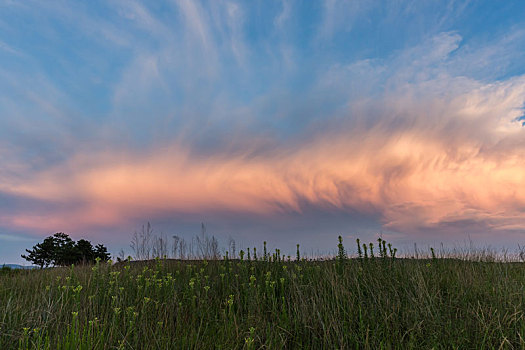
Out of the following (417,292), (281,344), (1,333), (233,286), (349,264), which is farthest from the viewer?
(349,264)

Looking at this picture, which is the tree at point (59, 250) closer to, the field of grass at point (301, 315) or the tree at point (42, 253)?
the tree at point (42, 253)

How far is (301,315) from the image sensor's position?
5340 millimetres

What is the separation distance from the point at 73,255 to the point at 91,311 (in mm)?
13674

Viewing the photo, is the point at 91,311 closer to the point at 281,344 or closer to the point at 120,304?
the point at 120,304

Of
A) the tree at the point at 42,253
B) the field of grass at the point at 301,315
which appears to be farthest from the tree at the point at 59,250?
the field of grass at the point at 301,315

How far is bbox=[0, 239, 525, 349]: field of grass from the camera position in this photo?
4.62 m

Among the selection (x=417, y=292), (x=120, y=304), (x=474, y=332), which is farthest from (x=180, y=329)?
(x=474, y=332)

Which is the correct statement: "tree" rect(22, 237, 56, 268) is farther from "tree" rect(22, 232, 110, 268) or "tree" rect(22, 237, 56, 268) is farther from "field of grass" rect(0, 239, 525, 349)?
"field of grass" rect(0, 239, 525, 349)

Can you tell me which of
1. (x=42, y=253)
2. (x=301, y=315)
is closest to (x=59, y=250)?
(x=42, y=253)

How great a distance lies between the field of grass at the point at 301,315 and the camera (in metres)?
4.62

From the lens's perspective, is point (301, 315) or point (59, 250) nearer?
point (301, 315)

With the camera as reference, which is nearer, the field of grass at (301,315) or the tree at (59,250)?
the field of grass at (301,315)

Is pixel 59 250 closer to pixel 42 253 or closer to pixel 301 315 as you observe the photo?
pixel 42 253

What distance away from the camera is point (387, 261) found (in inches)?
275
